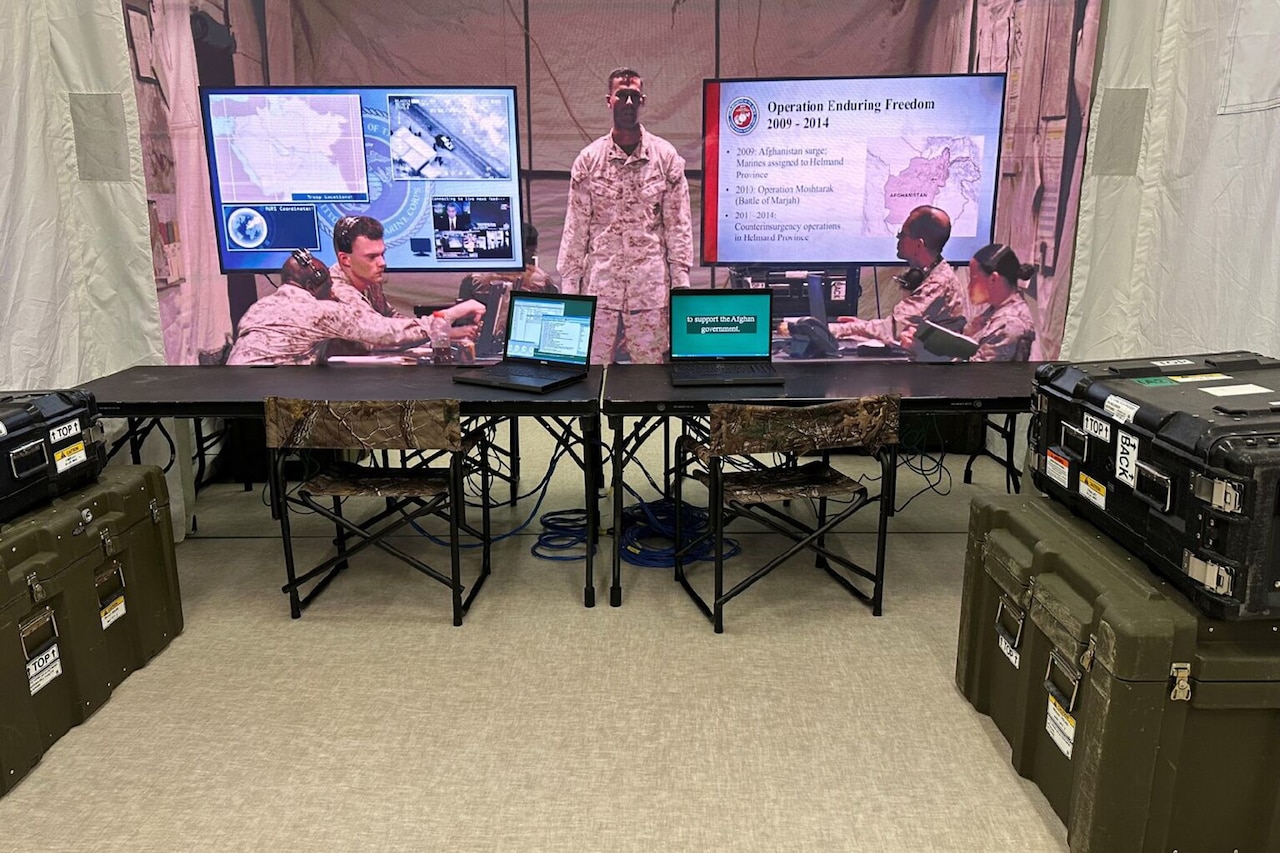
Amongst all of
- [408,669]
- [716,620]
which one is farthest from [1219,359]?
[408,669]

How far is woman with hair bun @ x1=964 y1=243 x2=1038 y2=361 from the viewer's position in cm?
383

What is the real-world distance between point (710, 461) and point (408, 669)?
110 centimetres

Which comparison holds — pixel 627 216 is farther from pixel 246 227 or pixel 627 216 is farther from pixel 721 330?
pixel 246 227

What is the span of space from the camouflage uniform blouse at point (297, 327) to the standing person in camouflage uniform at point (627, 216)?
0.87m

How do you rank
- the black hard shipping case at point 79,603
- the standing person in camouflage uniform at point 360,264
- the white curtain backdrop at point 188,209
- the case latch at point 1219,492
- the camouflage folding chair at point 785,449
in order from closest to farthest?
1. the case latch at point 1219,492
2. the black hard shipping case at point 79,603
3. the camouflage folding chair at point 785,449
4. the white curtain backdrop at point 188,209
5. the standing person in camouflage uniform at point 360,264

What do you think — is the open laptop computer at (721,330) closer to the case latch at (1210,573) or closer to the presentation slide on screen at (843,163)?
the presentation slide on screen at (843,163)

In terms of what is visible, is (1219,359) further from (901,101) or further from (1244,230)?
(901,101)

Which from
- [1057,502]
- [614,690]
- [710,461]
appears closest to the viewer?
[1057,502]

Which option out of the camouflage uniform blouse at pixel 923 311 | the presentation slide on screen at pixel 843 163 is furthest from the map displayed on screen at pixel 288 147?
the camouflage uniform blouse at pixel 923 311

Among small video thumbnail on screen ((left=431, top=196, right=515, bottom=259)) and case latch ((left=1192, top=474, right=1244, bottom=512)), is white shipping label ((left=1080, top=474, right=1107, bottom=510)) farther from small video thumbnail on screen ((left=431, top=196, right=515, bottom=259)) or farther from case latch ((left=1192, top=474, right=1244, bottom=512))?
small video thumbnail on screen ((left=431, top=196, right=515, bottom=259))

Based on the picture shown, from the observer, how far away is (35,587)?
2000mm

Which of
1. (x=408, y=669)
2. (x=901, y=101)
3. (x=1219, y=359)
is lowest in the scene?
(x=408, y=669)

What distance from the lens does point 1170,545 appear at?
1.60 m

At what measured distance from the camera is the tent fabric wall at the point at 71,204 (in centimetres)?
310
